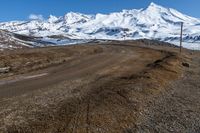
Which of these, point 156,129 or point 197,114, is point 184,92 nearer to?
point 197,114

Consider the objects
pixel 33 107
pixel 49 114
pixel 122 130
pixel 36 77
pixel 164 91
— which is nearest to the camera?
pixel 122 130

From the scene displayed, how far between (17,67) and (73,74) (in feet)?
26.6

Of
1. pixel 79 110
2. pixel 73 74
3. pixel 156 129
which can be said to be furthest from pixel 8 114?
pixel 73 74

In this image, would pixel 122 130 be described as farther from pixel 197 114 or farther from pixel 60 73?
pixel 60 73

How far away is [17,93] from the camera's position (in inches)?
915

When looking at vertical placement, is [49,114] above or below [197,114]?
above

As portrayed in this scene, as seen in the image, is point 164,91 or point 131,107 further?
point 164,91

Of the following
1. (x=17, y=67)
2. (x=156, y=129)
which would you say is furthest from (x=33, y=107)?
(x=17, y=67)

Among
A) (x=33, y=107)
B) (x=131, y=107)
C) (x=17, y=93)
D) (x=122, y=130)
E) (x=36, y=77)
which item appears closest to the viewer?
(x=122, y=130)

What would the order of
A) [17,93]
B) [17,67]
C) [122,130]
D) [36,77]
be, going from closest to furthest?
[122,130] < [17,93] < [36,77] < [17,67]

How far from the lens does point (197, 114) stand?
20.7 meters

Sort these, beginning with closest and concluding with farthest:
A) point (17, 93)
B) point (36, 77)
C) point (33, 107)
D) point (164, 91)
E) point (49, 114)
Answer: point (49, 114)
point (33, 107)
point (17, 93)
point (164, 91)
point (36, 77)

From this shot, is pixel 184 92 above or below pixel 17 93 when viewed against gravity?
below

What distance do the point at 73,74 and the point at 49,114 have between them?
14887 millimetres
